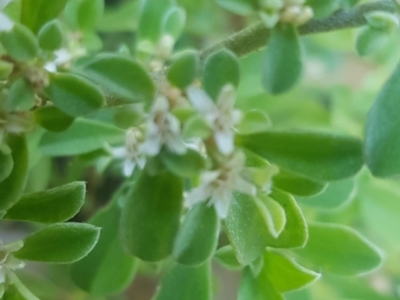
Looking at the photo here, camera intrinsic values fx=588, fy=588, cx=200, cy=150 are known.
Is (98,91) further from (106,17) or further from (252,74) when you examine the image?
(106,17)

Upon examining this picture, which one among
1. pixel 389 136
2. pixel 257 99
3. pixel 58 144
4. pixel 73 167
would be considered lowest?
pixel 257 99

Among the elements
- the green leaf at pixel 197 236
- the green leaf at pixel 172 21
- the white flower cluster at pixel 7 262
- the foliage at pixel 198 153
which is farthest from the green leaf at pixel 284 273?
the green leaf at pixel 172 21

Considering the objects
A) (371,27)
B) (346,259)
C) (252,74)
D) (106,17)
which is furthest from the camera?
(106,17)

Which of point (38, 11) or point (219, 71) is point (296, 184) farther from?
point (38, 11)

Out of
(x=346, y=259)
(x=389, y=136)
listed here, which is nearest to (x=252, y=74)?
(x=346, y=259)

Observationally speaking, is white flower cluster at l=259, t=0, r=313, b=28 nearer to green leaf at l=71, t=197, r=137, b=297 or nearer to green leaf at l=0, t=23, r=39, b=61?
green leaf at l=0, t=23, r=39, b=61

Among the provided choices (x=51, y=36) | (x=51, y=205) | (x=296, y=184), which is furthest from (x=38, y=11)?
(x=296, y=184)
